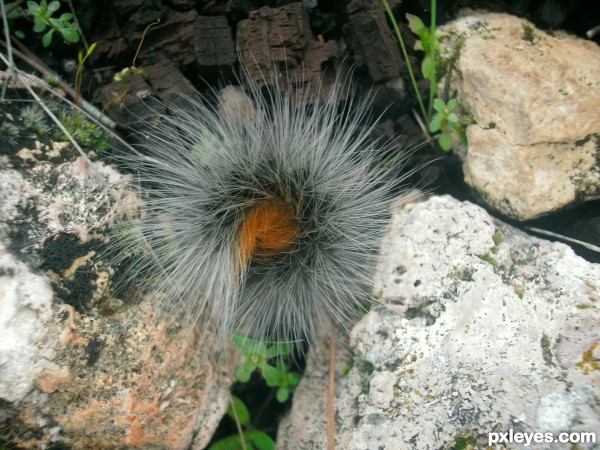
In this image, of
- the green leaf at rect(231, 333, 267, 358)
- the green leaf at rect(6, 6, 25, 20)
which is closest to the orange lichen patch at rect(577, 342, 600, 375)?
the green leaf at rect(231, 333, 267, 358)

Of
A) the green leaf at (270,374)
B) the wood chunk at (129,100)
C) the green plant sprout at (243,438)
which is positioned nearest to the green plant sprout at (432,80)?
the wood chunk at (129,100)

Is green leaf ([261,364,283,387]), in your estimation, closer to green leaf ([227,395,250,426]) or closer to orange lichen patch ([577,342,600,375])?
green leaf ([227,395,250,426])

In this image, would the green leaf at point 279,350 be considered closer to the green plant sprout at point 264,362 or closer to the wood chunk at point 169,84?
the green plant sprout at point 264,362

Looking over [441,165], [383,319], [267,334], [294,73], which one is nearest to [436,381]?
[383,319]

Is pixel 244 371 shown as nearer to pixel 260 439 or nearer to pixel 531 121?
pixel 260 439

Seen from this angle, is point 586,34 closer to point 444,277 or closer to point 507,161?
point 507,161

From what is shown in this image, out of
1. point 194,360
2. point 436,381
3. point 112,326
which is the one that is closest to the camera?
→ point 436,381

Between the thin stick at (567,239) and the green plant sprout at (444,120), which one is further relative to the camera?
the green plant sprout at (444,120)
